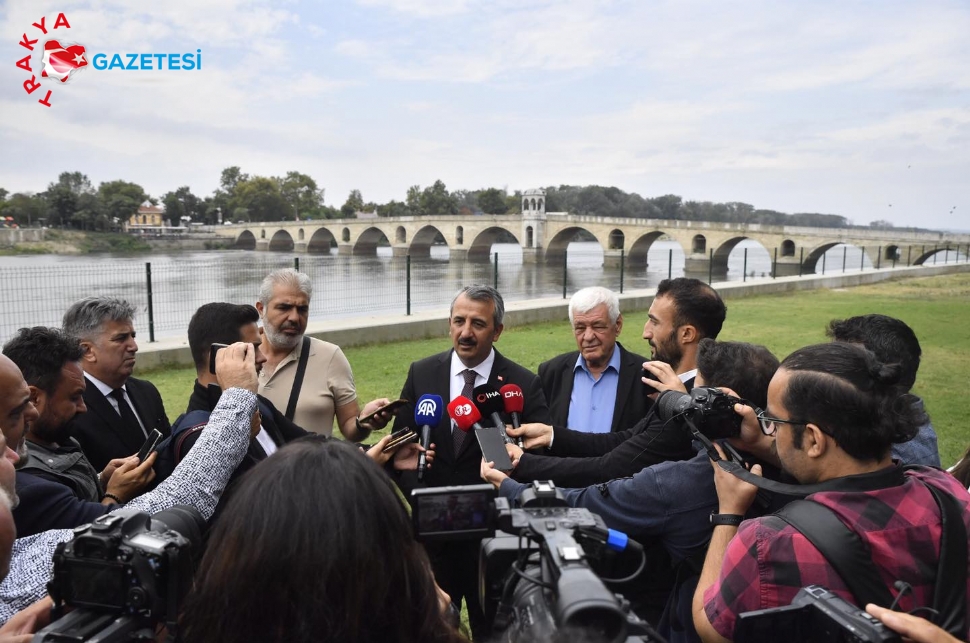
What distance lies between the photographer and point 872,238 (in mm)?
39156

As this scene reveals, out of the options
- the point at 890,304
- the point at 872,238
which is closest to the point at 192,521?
the point at 890,304

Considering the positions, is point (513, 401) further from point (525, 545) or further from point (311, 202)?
point (311, 202)

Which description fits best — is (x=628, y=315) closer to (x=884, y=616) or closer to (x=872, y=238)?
(x=884, y=616)

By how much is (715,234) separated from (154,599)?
4650cm

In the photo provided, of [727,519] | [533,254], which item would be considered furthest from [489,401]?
[533,254]

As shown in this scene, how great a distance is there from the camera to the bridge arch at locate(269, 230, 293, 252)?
2564 inches

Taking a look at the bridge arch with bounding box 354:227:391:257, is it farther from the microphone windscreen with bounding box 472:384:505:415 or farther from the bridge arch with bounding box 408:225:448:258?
the microphone windscreen with bounding box 472:384:505:415

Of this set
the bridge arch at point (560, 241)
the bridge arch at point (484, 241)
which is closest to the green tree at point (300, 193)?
the bridge arch at point (484, 241)

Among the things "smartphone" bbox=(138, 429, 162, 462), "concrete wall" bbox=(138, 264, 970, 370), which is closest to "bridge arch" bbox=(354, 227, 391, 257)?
"concrete wall" bbox=(138, 264, 970, 370)

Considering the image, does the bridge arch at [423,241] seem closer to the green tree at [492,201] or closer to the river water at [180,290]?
the green tree at [492,201]

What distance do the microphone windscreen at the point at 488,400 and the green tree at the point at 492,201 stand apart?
89817mm

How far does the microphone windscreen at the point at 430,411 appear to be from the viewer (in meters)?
2.63

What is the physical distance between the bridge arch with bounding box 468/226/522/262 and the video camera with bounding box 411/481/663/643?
5244 centimetres

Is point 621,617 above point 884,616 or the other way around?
above
